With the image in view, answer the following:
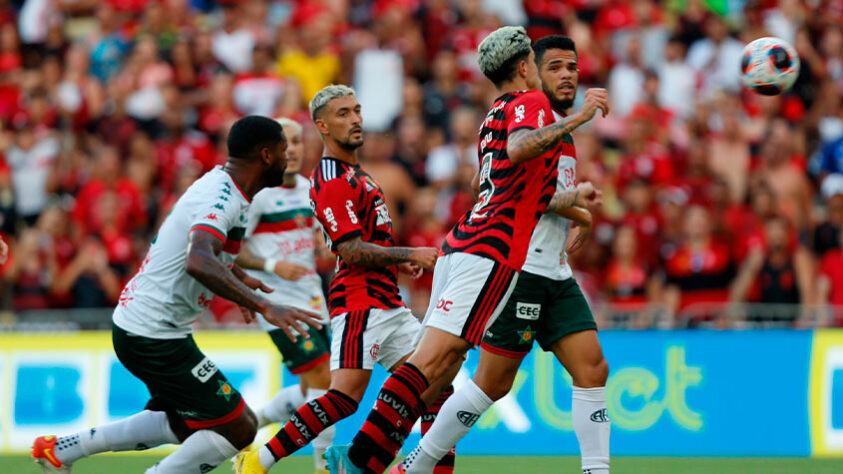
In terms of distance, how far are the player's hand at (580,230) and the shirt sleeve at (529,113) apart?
3.11ft

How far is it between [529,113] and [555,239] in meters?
1.10

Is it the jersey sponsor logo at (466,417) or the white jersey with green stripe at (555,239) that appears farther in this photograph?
the white jersey with green stripe at (555,239)

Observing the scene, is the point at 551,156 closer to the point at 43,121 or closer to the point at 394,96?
the point at 394,96

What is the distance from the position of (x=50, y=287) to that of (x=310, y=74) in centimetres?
472

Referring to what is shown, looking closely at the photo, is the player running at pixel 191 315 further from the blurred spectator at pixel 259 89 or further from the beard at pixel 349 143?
the blurred spectator at pixel 259 89

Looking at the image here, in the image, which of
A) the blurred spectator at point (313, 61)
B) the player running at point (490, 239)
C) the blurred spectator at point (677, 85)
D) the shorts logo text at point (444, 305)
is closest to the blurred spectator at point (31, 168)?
the blurred spectator at point (313, 61)

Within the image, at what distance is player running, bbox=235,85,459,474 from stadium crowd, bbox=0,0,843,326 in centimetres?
523

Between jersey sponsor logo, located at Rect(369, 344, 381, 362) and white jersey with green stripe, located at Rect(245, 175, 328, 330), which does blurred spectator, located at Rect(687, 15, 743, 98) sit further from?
jersey sponsor logo, located at Rect(369, 344, 381, 362)

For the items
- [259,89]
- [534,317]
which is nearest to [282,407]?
[534,317]

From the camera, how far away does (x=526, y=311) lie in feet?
24.8

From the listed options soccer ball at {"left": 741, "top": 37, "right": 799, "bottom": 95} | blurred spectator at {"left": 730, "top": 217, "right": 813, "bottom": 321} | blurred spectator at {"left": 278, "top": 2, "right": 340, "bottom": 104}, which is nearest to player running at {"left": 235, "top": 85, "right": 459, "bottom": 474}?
soccer ball at {"left": 741, "top": 37, "right": 799, "bottom": 95}

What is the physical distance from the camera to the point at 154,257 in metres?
7.18

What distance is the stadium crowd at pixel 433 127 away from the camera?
45.1ft

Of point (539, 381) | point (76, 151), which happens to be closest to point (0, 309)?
point (76, 151)
